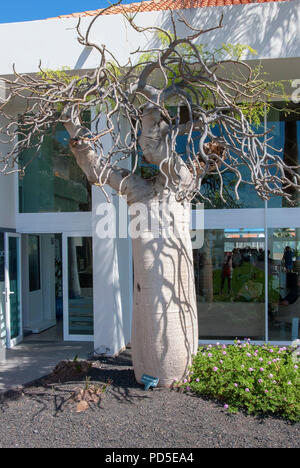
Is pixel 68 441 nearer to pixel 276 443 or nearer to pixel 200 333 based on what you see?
pixel 276 443

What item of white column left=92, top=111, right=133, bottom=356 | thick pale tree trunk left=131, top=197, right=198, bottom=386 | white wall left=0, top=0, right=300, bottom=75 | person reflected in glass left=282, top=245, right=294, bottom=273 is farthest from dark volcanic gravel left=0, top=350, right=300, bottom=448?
white wall left=0, top=0, right=300, bottom=75

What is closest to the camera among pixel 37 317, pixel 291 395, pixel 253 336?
pixel 291 395

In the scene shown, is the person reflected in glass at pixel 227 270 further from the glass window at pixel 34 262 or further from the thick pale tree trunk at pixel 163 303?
the glass window at pixel 34 262

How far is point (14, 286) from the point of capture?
760cm

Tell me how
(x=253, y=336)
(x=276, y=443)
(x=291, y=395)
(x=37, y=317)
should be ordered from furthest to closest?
1. (x=37, y=317)
2. (x=253, y=336)
3. (x=291, y=395)
4. (x=276, y=443)

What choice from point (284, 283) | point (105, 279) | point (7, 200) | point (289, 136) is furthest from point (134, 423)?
point (289, 136)

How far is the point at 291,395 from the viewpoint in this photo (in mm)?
3992

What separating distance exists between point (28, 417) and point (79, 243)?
3.85 meters

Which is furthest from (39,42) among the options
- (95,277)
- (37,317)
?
(37,317)

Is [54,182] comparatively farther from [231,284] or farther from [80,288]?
[231,284]

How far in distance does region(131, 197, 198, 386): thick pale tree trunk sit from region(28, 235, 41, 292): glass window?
14.4 ft

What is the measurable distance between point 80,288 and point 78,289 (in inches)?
1.7

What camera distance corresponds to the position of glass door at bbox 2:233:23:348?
724cm

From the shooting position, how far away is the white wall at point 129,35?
6180mm
